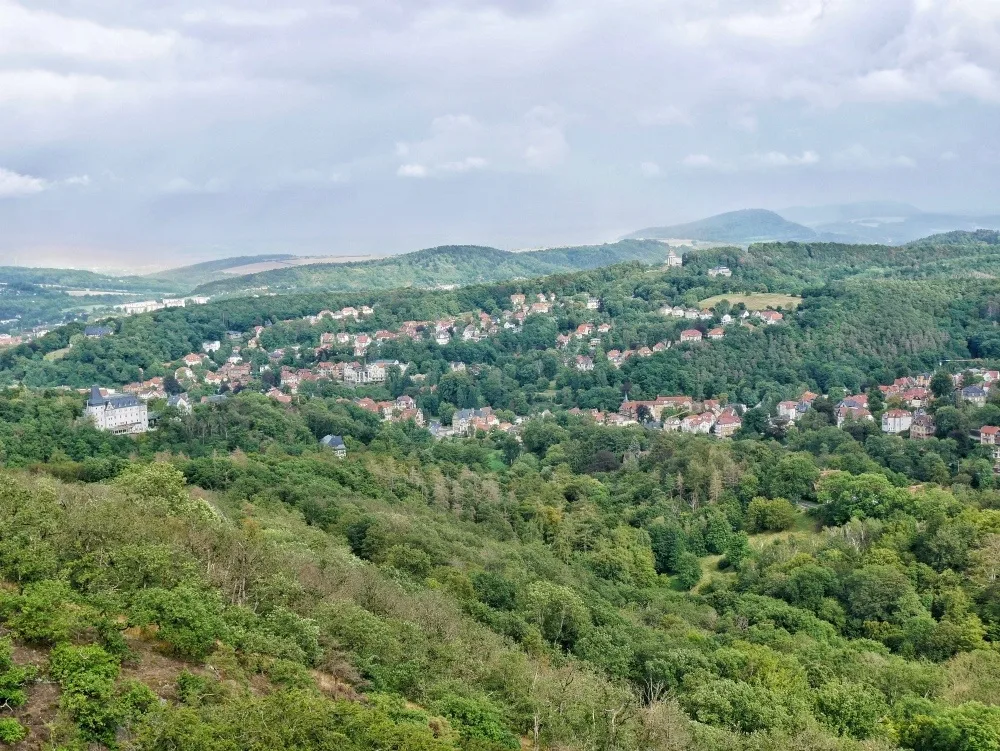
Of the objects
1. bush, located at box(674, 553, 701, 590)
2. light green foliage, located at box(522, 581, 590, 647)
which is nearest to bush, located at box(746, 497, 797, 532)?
bush, located at box(674, 553, 701, 590)

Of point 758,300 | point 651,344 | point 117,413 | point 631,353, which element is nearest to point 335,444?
point 117,413

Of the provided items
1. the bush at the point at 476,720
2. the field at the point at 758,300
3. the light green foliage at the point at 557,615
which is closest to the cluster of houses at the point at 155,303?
the field at the point at 758,300

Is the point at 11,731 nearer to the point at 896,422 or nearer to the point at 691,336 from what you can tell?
the point at 896,422

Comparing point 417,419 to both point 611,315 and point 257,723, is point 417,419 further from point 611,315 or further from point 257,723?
point 257,723

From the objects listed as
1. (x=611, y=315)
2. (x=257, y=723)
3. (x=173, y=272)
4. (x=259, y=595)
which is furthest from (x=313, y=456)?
(x=173, y=272)

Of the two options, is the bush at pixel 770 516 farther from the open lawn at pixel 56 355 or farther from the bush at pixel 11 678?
the open lawn at pixel 56 355

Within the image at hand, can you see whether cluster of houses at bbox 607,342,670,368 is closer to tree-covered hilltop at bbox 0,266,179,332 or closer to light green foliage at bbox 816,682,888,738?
light green foliage at bbox 816,682,888,738
